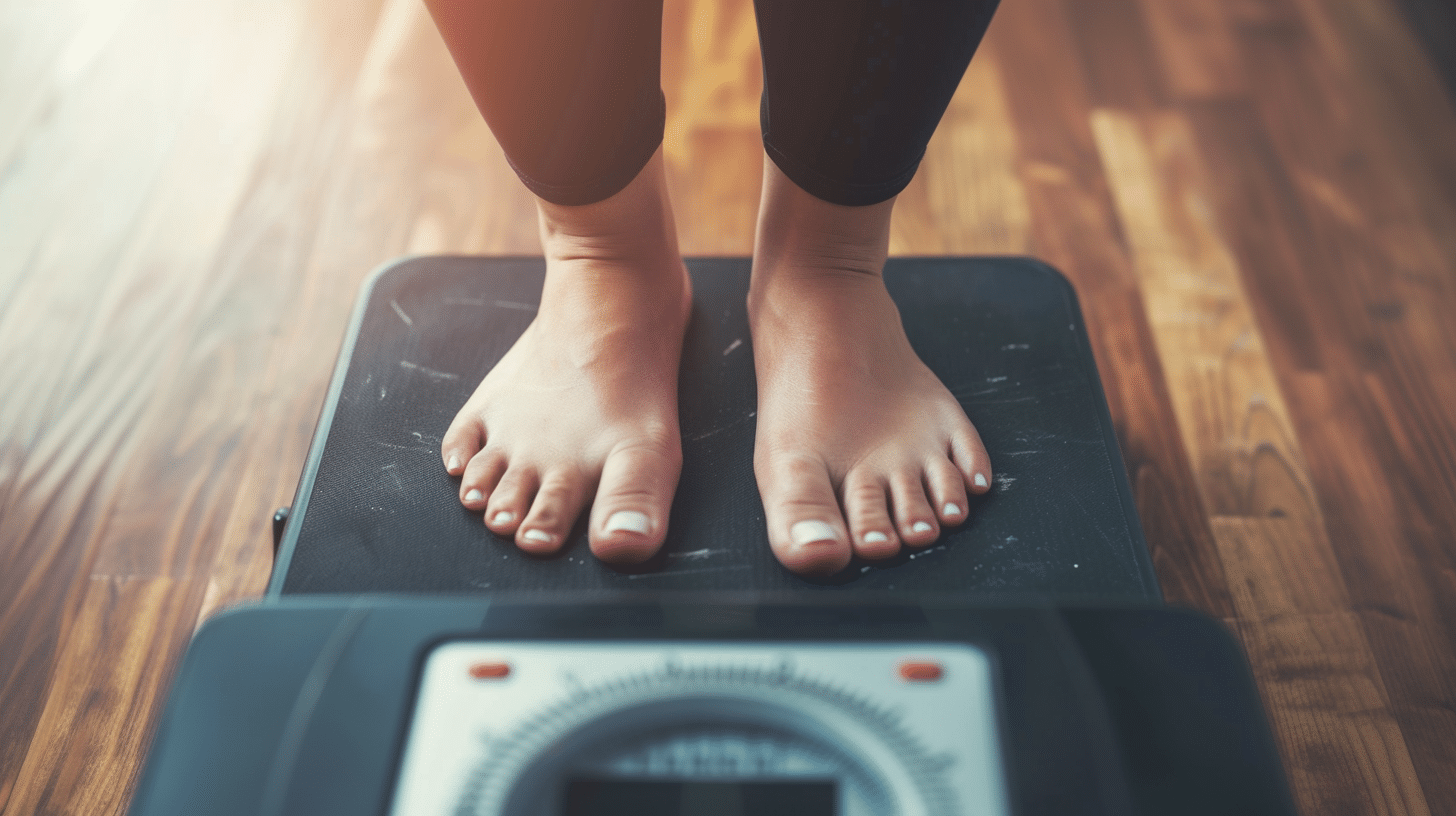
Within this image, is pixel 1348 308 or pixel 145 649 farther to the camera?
pixel 1348 308

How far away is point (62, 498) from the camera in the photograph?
0.85 metres

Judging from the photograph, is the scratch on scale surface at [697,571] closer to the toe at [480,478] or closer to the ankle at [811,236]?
the toe at [480,478]

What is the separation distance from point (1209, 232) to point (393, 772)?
3.51ft

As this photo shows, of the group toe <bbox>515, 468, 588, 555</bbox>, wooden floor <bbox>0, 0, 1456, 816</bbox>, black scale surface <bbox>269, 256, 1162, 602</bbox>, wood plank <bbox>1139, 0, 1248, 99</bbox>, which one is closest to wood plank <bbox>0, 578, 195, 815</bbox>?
wooden floor <bbox>0, 0, 1456, 816</bbox>

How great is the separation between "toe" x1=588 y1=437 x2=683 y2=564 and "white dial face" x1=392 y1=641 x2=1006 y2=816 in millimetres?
142

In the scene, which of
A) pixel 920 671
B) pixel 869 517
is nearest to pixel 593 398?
pixel 869 517

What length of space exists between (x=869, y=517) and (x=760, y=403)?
0.40 feet

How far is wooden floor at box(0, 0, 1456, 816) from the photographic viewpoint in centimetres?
77

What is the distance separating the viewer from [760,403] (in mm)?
648

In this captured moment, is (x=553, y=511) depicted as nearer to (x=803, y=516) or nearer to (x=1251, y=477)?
(x=803, y=516)

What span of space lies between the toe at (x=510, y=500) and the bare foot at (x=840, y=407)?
0.48 ft

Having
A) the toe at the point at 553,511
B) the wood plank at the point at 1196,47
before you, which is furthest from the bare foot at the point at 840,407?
the wood plank at the point at 1196,47

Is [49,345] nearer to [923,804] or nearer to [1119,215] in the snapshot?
[923,804]

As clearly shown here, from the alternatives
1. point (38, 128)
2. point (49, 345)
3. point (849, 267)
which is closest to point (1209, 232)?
point (849, 267)
